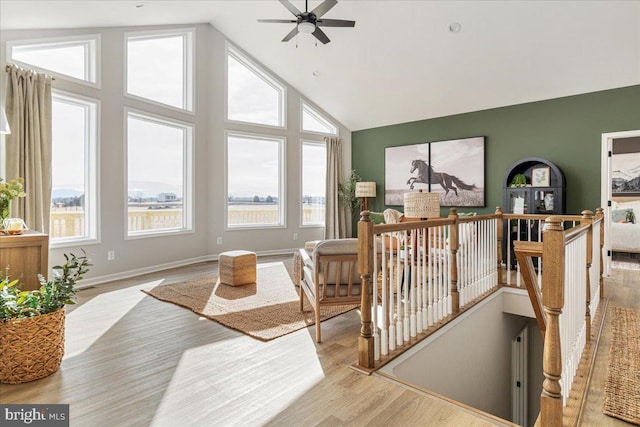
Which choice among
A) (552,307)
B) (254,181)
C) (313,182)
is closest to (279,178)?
(254,181)

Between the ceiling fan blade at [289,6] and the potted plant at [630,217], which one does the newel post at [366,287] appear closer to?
the ceiling fan blade at [289,6]

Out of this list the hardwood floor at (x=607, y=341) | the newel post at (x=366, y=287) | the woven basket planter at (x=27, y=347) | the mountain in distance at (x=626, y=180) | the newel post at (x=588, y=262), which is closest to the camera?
the hardwood floor at (x=607, y=341)

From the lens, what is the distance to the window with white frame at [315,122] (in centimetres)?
780

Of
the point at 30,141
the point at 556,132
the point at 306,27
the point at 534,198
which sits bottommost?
the point at 534,198

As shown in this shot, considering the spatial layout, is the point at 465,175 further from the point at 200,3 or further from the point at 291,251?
the point at 200,3

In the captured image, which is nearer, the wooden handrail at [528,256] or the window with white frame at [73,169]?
the wooden handrail at [528,256]

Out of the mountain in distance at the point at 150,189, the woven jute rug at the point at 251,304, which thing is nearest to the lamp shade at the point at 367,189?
the woven jute rug at the point at 251,304

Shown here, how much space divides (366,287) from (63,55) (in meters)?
4.85

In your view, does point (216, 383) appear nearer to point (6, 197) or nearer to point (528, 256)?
point (528, 256)

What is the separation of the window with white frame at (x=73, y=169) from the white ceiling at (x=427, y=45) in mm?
977

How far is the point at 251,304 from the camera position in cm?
383

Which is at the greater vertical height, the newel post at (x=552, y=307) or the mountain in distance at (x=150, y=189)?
the mountain in distance at (x=150, y=189)

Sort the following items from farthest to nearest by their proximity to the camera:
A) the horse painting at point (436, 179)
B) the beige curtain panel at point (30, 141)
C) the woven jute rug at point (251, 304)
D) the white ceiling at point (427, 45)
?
the horse painting at point (436, 179), the white ceiling at point (427, 45), the beige curtain panel at point (30, 141), the woven jute rug at point (251, 304)

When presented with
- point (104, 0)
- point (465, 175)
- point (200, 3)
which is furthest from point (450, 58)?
point (104, 0)
